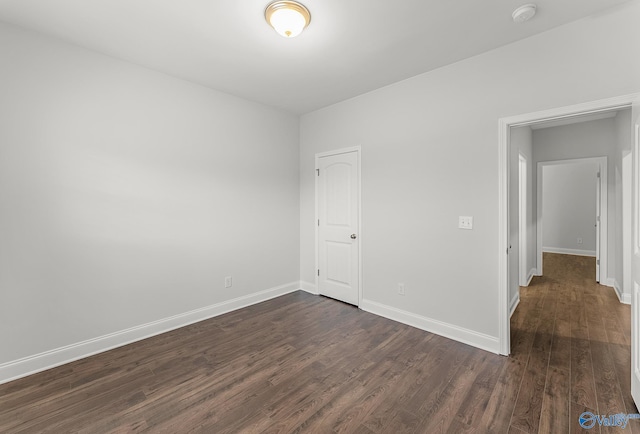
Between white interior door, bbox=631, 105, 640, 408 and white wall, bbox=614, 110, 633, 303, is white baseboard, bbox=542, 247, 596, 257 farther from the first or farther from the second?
white interior door, bbox=631, 105, 640, 408

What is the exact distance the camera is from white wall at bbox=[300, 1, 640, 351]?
2.15m

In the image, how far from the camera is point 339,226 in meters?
4.00

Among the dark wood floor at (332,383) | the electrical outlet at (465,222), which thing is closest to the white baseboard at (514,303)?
the dark wood floor at (332,383)

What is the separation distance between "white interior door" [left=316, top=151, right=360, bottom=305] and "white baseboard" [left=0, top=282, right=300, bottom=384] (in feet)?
3.41

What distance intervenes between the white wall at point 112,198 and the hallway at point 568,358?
10.1ft

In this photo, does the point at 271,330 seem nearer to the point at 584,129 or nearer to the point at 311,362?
the point at 311,362

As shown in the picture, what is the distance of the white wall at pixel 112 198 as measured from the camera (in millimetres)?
2260

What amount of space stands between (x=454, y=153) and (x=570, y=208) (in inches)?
263

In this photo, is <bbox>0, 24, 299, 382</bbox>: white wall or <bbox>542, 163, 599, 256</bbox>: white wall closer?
<bbox>0, 24, 299, 382</bbox>: white wall

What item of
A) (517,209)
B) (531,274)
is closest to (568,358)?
(517,209)

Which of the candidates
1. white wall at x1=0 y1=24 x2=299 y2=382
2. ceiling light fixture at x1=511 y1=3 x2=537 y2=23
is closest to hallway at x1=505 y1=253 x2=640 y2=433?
ceiling light fixture at x1=511 y1=3 x2=537 y2=23

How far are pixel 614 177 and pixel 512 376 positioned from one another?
426 centimetres

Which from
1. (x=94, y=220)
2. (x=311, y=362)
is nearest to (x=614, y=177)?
(x=311, y=362)

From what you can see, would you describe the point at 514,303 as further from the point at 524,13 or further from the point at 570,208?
the point at 570,208
